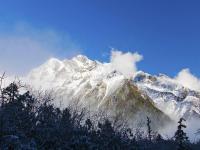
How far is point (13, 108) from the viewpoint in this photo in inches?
3819

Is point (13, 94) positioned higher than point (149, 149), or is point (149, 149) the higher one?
point (13, 94)

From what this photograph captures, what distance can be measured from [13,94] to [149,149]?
2428 inches

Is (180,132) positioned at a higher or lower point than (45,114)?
lower

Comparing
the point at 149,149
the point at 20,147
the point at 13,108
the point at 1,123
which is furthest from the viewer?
the point at 149,149

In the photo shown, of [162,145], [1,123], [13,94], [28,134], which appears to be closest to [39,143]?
[28,134]

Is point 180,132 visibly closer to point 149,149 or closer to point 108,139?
point 108,139

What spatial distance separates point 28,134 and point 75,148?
935 centimetres

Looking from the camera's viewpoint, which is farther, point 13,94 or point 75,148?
point 13,94

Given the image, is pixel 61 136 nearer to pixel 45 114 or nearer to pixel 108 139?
pixel 108 139

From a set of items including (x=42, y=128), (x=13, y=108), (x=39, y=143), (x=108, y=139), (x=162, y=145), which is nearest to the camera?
(x=39, y=143)

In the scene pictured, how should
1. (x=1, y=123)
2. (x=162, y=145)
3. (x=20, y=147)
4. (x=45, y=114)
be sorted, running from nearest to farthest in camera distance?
(x=20, y=147), (x=1, y=123), (x=45, y=114), (x=162, y=145)

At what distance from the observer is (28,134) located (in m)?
85.5

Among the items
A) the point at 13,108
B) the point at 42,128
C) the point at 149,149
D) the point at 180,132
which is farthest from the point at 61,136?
the point at 149,149

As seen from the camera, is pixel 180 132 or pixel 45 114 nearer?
pixel 180 132
